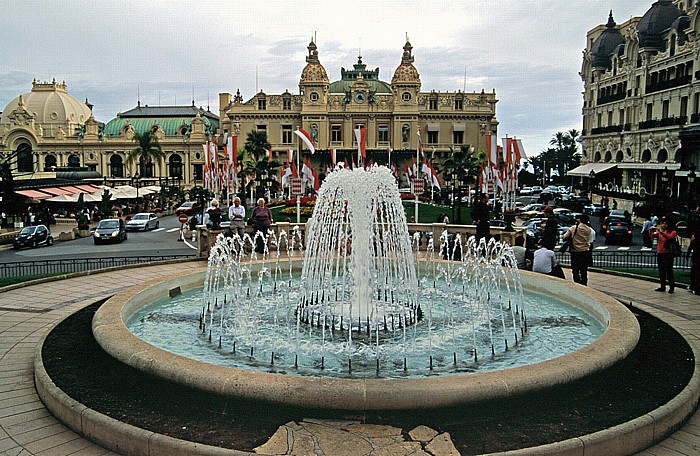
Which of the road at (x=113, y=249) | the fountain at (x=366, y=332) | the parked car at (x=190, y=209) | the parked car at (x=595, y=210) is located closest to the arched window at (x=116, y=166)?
the parked car at (x=190, y=209)

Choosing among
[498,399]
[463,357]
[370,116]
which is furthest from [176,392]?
[370,116]

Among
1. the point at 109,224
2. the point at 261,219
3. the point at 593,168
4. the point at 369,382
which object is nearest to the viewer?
the point at 369,382

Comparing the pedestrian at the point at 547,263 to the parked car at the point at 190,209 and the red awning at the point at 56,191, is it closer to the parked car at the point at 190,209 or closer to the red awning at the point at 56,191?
the parked car at the point at 190,209

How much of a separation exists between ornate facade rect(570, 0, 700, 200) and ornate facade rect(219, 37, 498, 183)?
18.5 metres

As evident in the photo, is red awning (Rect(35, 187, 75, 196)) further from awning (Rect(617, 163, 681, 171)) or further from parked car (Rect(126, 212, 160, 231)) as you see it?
awning (Rect(617, 163, 681, 171))

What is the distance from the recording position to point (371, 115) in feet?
281

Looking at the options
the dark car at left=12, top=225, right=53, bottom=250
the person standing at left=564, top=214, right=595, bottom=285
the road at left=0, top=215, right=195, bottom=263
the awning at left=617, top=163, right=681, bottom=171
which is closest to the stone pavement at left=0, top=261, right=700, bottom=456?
the person standing at left=564, top=214, right=595, bottom=285

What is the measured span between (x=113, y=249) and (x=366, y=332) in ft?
76.0

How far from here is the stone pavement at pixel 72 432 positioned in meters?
5.82

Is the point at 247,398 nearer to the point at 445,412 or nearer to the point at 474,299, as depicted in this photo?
the point at 445,412

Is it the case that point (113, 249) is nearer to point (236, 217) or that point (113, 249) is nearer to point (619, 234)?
point (236, 217)

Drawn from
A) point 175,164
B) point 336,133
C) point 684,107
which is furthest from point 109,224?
point 336,133

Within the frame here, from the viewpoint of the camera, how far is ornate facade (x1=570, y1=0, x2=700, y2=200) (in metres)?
46.9

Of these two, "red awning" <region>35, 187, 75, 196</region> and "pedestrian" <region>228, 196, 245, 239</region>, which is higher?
"red awning" <region>35, 187, 75, 196</region>
